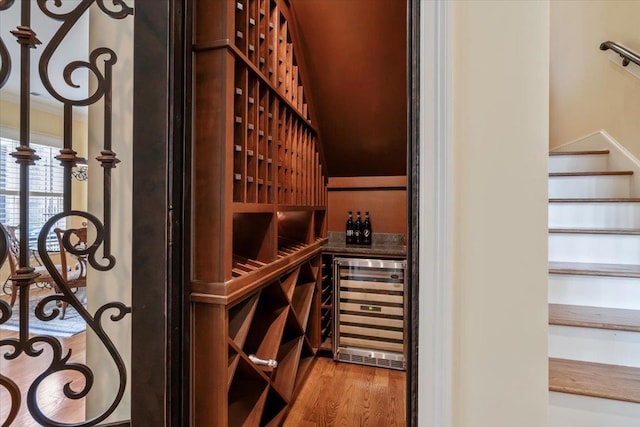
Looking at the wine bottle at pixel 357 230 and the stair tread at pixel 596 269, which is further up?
the wine bottle at pixel 357 230

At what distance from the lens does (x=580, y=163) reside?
7.49 feet

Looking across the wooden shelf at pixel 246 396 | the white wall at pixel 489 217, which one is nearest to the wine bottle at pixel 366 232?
the wooden shelf at pixel 246 396

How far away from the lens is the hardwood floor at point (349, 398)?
1721 millimetres

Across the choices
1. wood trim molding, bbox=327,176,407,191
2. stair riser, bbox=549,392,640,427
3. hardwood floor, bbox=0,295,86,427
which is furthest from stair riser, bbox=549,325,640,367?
hardwood floor, bbox=0,295,86,427

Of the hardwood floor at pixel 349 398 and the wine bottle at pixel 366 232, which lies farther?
the wine bottle at pixel 366 232

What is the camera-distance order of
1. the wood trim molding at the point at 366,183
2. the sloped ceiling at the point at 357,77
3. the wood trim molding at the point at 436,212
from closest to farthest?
the wood trim molding at the point at 436,212 → the sloped ceiling at the point at 357,77 → the wood trim molding at the point at 366,183

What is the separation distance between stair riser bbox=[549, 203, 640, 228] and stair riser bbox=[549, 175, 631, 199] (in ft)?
0.85

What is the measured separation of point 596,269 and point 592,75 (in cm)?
191

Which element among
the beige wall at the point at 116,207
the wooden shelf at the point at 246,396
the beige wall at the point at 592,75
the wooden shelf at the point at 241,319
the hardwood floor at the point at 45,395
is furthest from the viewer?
the beige wall at the point at 592,75

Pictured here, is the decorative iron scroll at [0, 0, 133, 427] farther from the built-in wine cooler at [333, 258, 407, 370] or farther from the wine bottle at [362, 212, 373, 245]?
the wine bottle at [362, 212, 373, 245]

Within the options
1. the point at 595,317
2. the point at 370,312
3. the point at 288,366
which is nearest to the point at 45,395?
the point at 288,366

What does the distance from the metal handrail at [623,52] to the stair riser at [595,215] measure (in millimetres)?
1035

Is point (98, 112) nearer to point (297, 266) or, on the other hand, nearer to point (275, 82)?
point (275, 82)

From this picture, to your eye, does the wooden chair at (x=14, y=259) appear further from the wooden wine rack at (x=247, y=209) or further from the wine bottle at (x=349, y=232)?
the wine bottle at (x=349, y=232)
